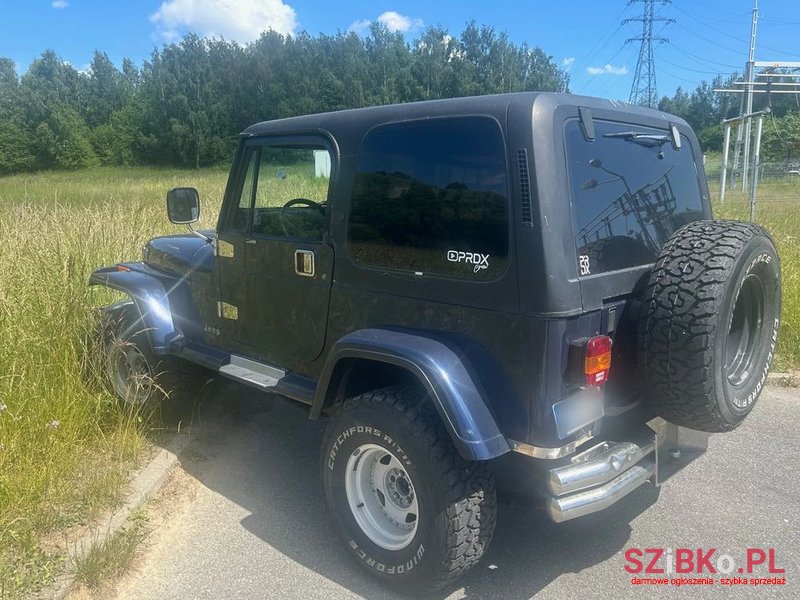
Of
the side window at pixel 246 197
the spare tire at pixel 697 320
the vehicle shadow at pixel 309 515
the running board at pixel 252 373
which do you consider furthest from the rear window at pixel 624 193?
the side window at pixel 246 197

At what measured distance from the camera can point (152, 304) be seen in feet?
13.5

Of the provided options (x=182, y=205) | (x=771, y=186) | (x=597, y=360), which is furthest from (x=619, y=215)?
(x=771, y=186)

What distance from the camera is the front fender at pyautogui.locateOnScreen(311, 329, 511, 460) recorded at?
90.2 inches

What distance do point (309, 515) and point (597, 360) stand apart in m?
1.89

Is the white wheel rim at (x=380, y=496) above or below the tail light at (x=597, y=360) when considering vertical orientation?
below

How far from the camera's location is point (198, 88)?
205ft

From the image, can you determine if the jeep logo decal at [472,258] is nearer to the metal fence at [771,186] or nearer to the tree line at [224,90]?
the metal fence at [771,186]

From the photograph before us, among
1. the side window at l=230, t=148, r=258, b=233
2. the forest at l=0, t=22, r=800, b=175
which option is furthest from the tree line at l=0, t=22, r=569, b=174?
the side window at l=230, t=148, r=258, b=233

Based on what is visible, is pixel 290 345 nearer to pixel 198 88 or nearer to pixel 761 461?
pixel 761 461

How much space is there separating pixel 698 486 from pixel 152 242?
416cm

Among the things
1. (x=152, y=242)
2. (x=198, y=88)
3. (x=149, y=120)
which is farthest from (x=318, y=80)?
(x=152, y=242)

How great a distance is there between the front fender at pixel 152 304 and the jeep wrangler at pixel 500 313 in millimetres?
1158

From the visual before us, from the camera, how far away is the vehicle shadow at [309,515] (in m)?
2.83

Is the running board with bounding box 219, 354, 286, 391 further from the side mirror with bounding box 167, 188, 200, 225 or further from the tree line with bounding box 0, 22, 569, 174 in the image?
the tree line with bounding box 0, 22, 569, 174
